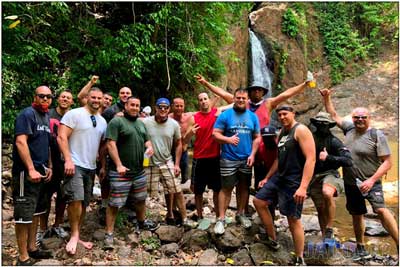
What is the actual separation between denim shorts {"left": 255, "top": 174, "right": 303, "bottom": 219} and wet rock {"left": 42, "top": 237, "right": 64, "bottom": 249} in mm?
2664

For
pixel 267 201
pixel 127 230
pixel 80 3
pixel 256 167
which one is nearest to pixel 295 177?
pixel 267 201

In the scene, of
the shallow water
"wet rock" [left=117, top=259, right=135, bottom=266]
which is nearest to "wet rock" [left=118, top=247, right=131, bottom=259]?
"wet rock" [left=117, top=259, right=135, bottom=266]

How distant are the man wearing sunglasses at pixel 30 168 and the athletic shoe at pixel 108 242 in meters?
0.71

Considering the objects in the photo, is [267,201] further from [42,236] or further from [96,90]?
[42,236]

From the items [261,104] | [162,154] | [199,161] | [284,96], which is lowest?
[199,161]

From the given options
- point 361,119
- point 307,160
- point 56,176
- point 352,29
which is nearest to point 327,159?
point 307,160

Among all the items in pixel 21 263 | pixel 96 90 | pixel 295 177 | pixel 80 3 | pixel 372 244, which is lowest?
pixel 372 244

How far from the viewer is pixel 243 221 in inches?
214

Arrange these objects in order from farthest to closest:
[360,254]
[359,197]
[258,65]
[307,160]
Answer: [258,65] → [360,254] → [359,197] → [307,160]

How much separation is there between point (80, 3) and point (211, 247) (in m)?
6.83

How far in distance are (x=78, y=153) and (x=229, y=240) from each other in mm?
2334

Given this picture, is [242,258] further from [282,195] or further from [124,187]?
[124,187]

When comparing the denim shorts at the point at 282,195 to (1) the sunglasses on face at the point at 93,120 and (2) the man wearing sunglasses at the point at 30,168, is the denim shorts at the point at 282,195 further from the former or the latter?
(2) the man wearing sunglasses at the point at 30,168

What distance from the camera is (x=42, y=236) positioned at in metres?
5.15
